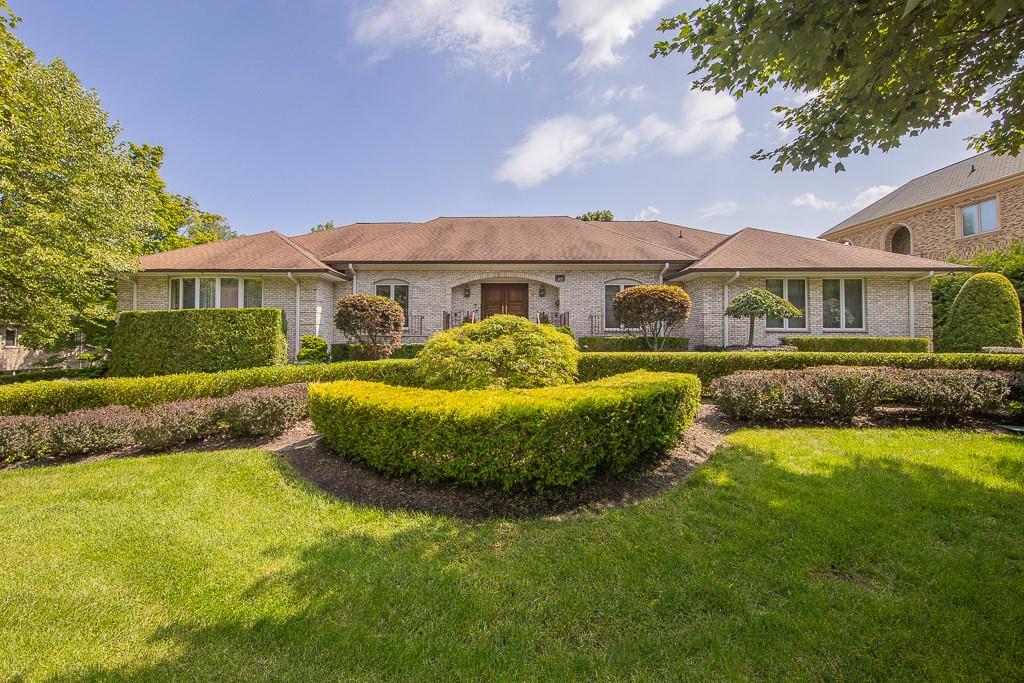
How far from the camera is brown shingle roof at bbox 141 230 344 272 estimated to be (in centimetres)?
1336

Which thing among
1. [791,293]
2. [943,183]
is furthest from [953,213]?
[791,293]

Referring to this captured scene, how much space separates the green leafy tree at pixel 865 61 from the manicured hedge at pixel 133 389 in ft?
20.5

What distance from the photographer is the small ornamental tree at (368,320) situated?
1152 cm

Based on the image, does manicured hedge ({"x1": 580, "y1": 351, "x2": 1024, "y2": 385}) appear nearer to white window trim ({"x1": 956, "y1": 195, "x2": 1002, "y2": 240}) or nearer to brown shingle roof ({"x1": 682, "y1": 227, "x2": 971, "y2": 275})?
brown shingle roof ({"x1": 682, "y1": 227, "x2": 971, "y2": 275})

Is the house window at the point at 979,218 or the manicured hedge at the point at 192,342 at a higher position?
the house window at the point at 979,218

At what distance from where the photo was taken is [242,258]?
1412 cm

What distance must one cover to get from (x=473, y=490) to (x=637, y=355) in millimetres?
5241

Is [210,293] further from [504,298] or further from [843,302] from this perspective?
[843,302]

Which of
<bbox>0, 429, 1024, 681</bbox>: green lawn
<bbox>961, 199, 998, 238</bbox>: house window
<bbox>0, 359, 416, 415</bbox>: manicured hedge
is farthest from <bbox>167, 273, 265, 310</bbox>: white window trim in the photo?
<bbox>961, 199, 998, 238</bbox>: house window

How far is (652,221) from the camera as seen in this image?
20.2 metres

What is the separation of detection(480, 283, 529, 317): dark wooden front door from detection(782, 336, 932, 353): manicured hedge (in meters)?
8.89

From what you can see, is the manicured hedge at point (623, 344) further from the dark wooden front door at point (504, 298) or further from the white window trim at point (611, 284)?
the dark wooden front door at point (504, 298)

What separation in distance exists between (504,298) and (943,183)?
2711 cm

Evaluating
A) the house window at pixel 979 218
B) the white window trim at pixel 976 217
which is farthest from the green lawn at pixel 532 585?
the house window at pixel 979 218
